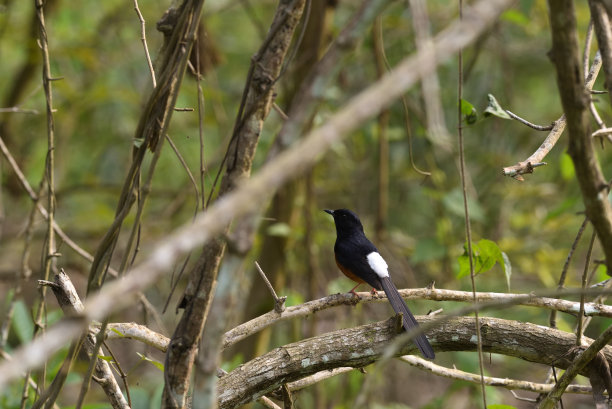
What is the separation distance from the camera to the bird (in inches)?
141

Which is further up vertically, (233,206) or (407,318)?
(233,206)

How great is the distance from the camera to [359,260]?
4.25 m

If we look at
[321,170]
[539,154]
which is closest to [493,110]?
[539,154]

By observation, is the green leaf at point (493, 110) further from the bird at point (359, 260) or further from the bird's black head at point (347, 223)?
the bird's black head at point (347, 223)

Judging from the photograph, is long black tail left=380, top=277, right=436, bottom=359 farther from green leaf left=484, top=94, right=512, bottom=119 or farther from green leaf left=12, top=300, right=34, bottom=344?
green leaf left=12, top=300, right=34, bottom=344

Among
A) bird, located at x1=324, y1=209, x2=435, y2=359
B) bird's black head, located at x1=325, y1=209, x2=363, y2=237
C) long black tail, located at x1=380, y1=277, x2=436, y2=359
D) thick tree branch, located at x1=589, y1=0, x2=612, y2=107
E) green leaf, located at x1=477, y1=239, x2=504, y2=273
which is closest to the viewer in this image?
thick tree branch, located at x1=589, y1=0, x2=612, y2=107

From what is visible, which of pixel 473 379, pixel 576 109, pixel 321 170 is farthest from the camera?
pixel 321 170

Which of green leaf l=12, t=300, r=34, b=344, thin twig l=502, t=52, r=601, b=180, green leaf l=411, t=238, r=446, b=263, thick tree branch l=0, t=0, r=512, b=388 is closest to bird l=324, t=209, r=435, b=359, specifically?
green leaf l=411, t=238, r=446, b=263

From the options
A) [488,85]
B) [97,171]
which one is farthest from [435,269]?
[97,171]

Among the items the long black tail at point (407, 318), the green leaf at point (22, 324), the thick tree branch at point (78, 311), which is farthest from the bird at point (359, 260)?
the green leaf at point (22, 324)

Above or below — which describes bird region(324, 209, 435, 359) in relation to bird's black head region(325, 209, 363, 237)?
below

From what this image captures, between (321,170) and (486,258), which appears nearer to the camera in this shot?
(486,258)

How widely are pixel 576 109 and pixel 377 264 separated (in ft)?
8.40

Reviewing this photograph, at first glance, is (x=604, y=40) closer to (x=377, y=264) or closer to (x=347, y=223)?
(x=377, y=264)
